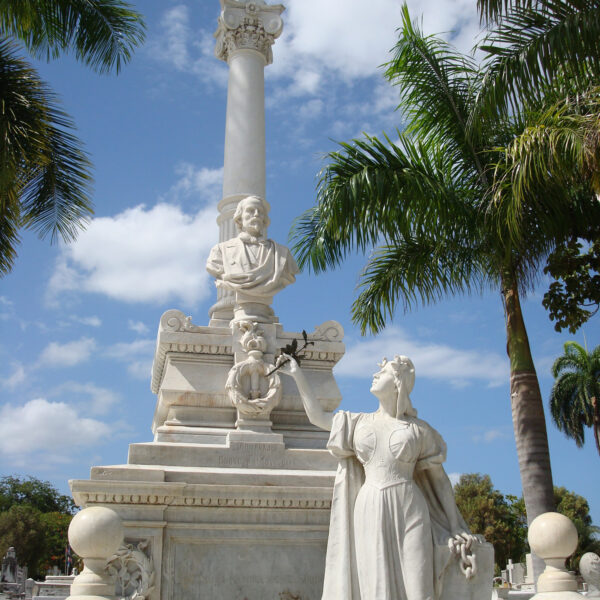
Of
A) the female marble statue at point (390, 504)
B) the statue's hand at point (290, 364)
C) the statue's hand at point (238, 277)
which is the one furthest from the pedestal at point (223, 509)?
the statue's hand at point (238, 277)

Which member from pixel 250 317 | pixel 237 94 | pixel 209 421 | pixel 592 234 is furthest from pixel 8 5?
pixel 592 234

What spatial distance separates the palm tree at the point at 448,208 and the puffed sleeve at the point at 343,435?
251 inches

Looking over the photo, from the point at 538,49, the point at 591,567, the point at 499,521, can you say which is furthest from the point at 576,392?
the point at 538,49

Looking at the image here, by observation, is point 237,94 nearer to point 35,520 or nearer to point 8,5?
point 8,5

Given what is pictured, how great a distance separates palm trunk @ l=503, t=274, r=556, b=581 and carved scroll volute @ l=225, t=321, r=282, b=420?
549cm

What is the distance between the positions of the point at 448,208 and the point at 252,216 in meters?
4.50

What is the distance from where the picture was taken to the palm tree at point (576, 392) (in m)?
36.5

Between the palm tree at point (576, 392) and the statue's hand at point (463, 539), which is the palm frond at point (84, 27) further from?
the palm tree at point (576, 392)

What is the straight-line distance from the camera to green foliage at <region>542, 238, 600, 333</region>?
46.7ft

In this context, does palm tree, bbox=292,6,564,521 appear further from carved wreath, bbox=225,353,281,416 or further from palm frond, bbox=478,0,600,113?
carved wreath, bbox=225,353,281,416

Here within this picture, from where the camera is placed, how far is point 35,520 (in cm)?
5328

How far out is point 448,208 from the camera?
13023mm

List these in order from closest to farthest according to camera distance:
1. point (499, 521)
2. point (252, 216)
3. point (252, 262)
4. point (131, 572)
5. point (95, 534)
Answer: point (95, 534) < point (131, 572) < point (252, 262) < point (252, 216) < point (499, 521)

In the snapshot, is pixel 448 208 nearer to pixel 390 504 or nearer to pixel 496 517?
pixel 390 504
